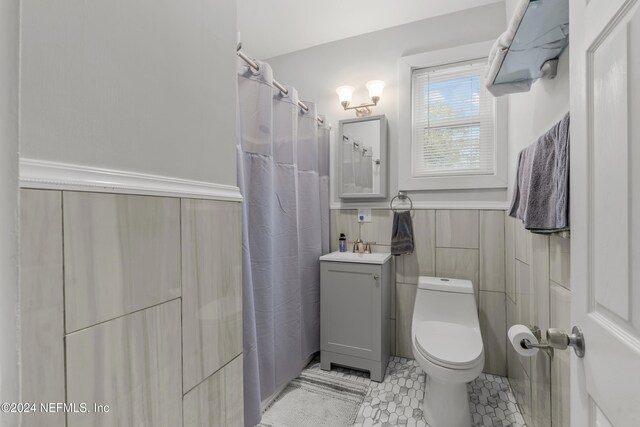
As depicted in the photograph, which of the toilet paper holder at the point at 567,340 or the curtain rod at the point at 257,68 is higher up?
the curtain rod at the point at 257,68

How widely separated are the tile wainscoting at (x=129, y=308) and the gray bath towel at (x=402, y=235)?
4.65ft

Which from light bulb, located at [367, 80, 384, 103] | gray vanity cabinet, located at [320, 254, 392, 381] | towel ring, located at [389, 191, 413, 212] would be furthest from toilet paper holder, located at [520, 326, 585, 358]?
light bulb, located at [367, 80, 384, 103]

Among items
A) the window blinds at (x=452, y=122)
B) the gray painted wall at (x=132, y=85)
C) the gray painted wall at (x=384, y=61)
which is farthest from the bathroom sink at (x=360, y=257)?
the gray painted wall at (x=132, y=85)

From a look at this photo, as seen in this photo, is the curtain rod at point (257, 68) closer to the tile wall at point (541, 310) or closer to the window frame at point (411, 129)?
the window frame at point (411, 129)

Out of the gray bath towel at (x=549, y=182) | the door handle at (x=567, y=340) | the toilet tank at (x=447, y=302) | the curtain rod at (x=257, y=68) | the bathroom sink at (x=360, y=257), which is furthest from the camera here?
the bathroom sink at (x=360, y=257)

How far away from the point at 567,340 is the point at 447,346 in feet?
3.31

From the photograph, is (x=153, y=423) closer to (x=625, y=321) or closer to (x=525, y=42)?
(x=625, y=321)

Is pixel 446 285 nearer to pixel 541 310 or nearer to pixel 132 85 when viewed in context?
pixel 541 310

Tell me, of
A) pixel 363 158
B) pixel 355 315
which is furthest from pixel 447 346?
pixel 363 158

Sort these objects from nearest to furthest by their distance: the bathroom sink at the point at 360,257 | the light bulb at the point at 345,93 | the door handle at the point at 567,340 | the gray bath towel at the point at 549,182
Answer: the door handle at the point at 567,340 → the gray bath towel at the point at 549,182 → the bathroom sink at the point at 360,257 → the light bulb at the point at 345,93

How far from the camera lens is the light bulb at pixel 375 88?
85.0 inches

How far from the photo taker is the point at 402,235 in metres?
Answer: 2.09

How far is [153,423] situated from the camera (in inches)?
27.0

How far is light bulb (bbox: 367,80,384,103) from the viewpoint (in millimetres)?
2160
